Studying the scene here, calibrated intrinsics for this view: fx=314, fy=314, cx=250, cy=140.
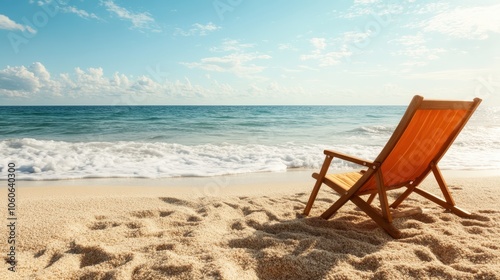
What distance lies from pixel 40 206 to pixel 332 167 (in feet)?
18.3

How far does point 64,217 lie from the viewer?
135 inches

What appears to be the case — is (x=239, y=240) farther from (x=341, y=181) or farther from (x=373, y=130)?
(x=373, y=130)

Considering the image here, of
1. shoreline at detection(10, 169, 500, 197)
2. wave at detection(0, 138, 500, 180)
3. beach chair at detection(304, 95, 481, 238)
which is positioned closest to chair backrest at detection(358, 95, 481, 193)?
beach chair at detection(304, 95, 481, 238)

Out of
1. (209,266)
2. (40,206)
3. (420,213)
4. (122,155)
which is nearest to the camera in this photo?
(209,266)

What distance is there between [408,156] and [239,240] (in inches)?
70.3

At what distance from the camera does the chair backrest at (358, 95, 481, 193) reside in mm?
2615

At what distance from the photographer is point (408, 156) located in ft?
9.86

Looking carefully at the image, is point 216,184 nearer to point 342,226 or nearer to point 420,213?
point 342,226

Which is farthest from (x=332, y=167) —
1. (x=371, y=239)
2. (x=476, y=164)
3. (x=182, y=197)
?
(x=371, y=239)

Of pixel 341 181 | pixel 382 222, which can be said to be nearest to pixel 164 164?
pixel 341 181

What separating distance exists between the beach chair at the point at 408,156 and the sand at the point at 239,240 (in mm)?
273

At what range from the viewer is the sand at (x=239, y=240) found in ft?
7.26

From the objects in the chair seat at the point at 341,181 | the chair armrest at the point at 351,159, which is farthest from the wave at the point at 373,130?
the chair armrest at the point at 351,159

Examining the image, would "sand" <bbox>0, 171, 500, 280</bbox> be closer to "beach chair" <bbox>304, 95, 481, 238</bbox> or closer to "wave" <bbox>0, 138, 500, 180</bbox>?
"beach chair" <bbox>304, 95, 481, 238</bbox>
